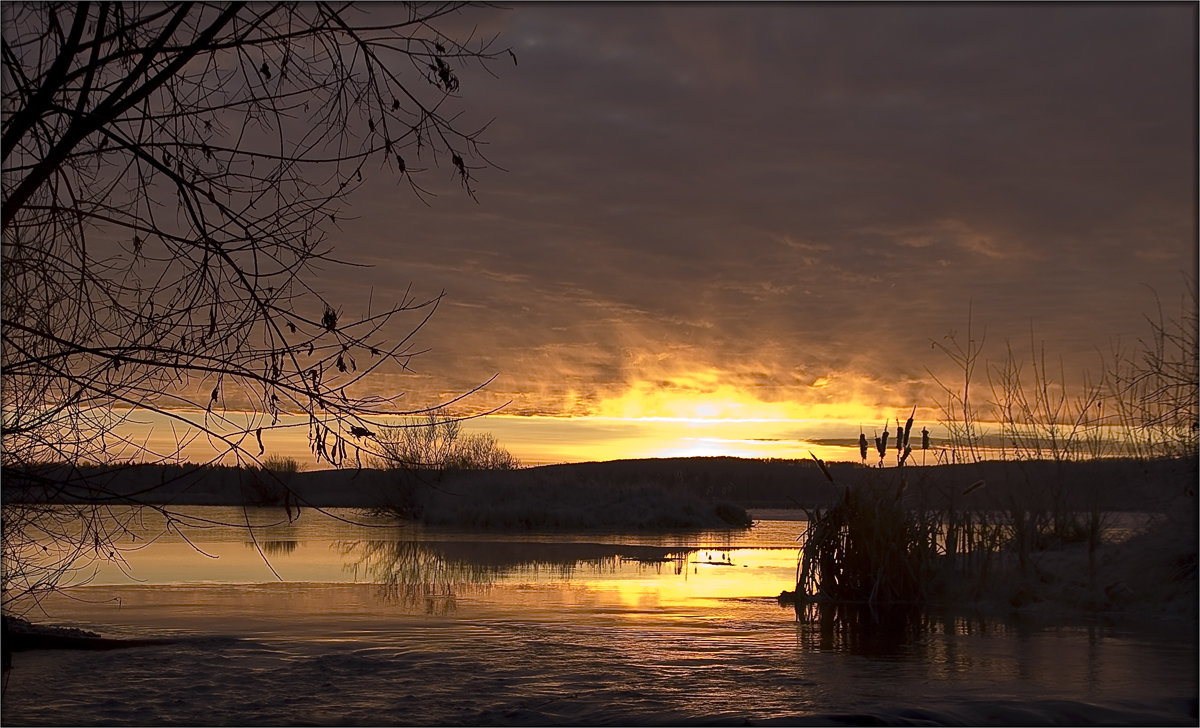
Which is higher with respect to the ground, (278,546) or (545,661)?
(278,546)

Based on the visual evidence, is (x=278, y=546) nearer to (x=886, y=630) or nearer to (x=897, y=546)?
(x=897, y=546)

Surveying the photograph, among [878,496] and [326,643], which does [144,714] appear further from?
[878,496]

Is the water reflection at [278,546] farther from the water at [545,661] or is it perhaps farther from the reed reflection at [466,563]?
the water at [545,661]

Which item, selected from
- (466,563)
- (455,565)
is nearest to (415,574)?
(455,565)

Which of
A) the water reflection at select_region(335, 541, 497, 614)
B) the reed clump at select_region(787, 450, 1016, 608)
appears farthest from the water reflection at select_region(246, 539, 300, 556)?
the reed clump at select_region(787, 450, 1016, 608)

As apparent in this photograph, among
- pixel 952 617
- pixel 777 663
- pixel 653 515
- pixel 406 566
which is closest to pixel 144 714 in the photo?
pixel 777 663

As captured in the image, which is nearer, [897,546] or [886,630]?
[886,630]

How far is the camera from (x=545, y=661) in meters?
7.08

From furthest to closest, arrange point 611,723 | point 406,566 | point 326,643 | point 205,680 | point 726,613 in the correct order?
point 406,566
point 726,613
point 326,643
point 205,680
point 611,723

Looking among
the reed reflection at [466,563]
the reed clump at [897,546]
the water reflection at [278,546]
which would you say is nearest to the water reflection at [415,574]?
the reed reflection at [466,563]

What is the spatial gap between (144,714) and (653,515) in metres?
23.3

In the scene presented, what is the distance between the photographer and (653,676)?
6.61m

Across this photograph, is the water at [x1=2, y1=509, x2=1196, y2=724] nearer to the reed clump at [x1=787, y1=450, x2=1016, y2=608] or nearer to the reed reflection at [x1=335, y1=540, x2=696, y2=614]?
the reed reflection at [x1=335, y1=540, x2=696, y2=614]

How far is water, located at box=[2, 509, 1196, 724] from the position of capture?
18.5 ft
